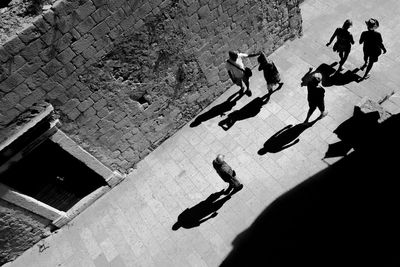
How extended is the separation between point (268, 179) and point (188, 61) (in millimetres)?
3174

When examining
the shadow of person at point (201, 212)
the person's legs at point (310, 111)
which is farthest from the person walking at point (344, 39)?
the shadow of person at point (201, 212)

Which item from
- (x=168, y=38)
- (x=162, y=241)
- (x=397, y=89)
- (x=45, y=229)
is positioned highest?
(x=168, y=38)

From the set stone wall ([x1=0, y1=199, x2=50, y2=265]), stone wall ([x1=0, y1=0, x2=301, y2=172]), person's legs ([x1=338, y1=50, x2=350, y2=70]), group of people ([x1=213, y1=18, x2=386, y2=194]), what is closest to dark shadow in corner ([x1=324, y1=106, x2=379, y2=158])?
group of people ([x1=213, y1=18, x2=386, y2=194])

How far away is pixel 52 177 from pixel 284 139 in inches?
203

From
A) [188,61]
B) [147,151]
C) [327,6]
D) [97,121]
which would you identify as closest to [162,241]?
[147,151]

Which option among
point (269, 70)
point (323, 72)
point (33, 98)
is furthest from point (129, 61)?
point (323, 72)

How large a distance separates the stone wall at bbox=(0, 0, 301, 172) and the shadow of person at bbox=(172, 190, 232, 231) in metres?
2.01

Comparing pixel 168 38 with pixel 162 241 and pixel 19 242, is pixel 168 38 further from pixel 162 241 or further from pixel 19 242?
pixel 19 242

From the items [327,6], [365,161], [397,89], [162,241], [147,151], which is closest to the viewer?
[365,161]

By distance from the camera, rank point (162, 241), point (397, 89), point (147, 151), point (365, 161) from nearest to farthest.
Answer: point (365, 161)
point (162, 241)
point (397, 89)
point (147, 151)

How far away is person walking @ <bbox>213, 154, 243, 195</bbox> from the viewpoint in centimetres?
665

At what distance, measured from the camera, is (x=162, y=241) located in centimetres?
725

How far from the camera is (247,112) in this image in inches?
336

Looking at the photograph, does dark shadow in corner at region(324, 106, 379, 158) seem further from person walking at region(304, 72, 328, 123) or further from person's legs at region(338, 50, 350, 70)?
person's legs at region(338, 50, 350, 70)
